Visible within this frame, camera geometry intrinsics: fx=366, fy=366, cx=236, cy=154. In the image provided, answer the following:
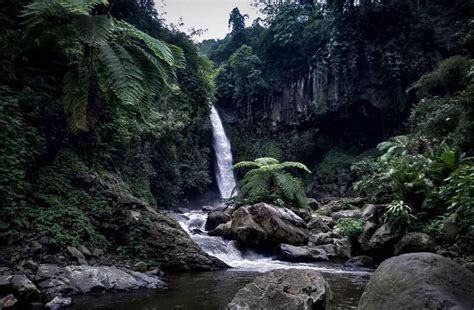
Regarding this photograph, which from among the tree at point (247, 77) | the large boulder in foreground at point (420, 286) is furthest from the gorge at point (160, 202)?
the tree at point (247, 77)

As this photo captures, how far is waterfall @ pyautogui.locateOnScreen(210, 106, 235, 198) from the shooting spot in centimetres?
2025

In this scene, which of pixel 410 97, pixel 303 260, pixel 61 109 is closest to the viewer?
pixel 61 109

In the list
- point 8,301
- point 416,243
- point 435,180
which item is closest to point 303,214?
point 435,180

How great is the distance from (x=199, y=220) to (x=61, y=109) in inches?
239

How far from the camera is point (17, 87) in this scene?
7.14m

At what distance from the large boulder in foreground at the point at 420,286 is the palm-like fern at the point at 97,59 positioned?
13.9ft

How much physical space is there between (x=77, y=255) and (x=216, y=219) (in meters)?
5.96

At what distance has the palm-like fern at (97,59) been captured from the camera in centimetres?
570

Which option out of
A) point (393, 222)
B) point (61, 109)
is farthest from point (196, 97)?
point (393, 222)

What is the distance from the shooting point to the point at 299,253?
8.66 metres

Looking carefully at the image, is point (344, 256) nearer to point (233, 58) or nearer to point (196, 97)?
point (196, 97)

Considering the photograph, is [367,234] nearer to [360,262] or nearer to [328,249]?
[360,262]

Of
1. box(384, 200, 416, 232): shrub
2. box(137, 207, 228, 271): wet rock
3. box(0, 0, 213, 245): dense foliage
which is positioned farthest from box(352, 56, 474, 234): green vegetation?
box(0, 0, 213, 245): dense foliage

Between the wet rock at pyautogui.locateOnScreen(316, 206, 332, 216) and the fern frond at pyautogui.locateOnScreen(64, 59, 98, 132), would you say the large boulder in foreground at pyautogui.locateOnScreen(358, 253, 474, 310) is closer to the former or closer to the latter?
the fern frond at pyautogui.locateOnScreen(64, 59, 98, 132)
